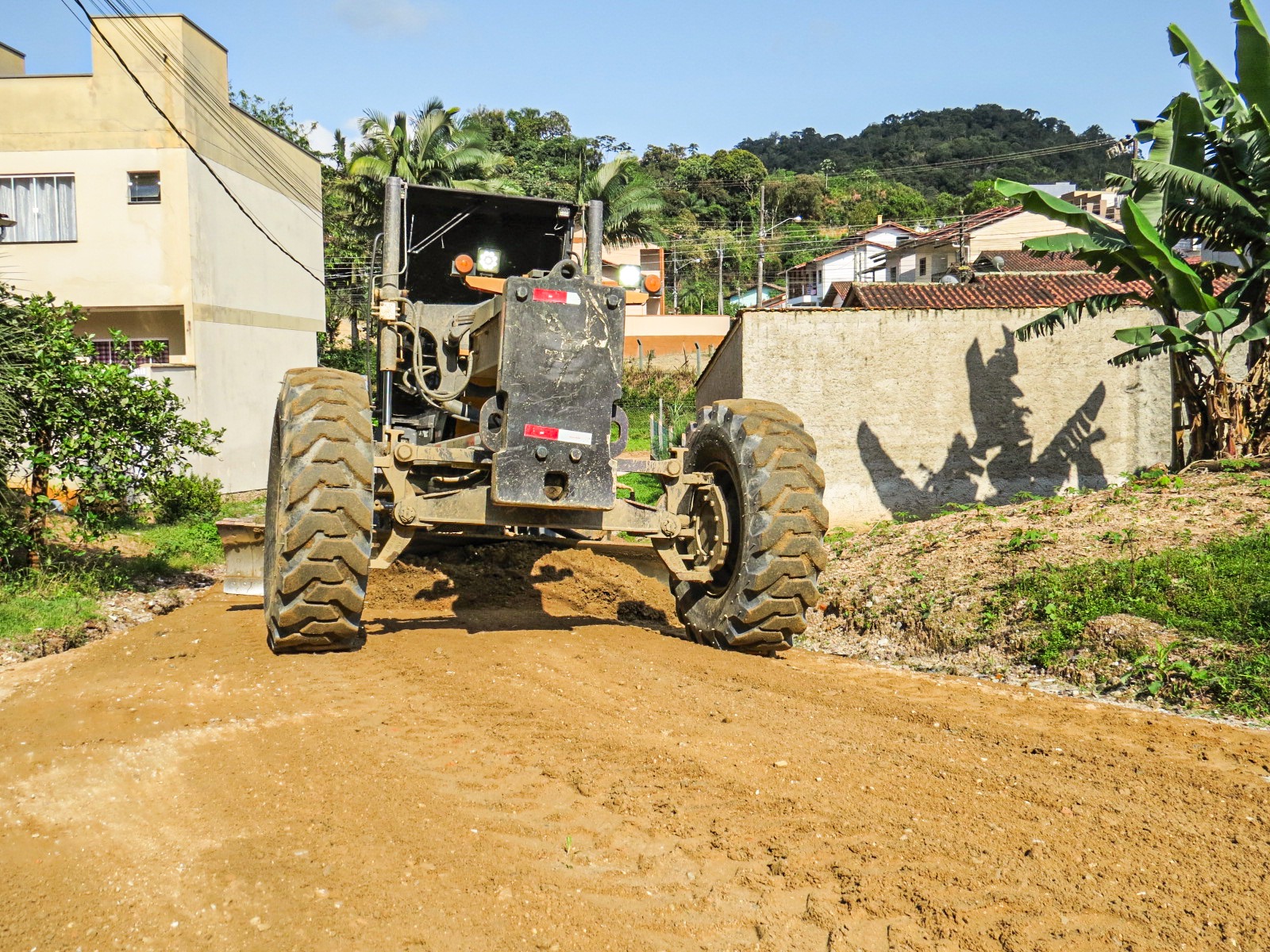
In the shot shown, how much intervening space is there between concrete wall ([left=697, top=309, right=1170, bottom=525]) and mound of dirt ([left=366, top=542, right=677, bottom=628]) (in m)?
5.46

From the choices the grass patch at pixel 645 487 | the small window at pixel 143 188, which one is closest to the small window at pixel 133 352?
the small window at pixel 143 188

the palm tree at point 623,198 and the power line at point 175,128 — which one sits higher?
the palm tree at point 623,198

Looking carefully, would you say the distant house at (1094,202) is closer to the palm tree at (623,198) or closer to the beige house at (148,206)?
the palm tree at (623,198)

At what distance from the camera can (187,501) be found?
50.0 feet

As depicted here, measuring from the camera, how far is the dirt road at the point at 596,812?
3.24 meters

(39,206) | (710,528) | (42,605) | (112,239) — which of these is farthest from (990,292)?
(42,605)

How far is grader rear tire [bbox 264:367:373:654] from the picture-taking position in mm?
6027

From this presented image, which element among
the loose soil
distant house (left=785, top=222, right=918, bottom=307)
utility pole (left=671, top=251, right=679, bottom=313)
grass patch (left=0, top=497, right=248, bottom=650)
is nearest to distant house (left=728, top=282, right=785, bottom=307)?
distant house (left=785, top=222, right=918, bottom=307)

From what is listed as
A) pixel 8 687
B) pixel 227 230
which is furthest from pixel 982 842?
pixel 227 230

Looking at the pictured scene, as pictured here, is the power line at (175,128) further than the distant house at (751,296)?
No

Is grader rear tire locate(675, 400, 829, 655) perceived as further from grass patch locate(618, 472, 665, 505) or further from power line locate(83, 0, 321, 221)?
power line locate(83, 0, 321, 221)

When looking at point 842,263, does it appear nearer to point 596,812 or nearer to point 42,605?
point 42,605

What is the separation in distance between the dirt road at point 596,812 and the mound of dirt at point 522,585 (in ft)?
7.17

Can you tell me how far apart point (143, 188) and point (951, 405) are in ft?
52.8
